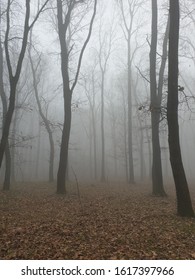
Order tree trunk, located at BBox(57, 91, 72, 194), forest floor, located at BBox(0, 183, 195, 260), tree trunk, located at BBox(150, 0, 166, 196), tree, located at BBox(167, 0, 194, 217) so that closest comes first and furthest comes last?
forest floor, located at BBox(0, 183, 195, 260) → tree, located at BBox(167, 0, 194, 217) → tree trunk, located at BBox(150, 0, 166, 196) → tree trunk, located at BBox(57, 91, 72, 194)

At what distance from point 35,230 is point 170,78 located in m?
6.02

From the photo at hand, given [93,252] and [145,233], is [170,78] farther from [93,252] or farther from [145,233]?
[93,252]

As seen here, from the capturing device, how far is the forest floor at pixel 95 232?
19.8 feet

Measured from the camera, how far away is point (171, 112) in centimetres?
914

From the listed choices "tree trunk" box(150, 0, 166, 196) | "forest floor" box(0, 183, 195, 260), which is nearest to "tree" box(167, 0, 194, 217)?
"forest floor" box(0, 183, 195, 260)

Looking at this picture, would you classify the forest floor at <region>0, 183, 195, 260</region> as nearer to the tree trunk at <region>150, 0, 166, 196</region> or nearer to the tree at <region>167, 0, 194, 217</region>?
the tree at <region>167, 0, 194, 217</region>

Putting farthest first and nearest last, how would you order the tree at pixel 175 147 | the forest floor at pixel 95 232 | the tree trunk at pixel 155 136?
the tree trunk at pixel 155 136
the tree at pixel 175 147
the forest floor at pixel 95 232

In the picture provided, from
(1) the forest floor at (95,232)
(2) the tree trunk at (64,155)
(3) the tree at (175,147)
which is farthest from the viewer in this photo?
(2) the tree trunk at (64,155)

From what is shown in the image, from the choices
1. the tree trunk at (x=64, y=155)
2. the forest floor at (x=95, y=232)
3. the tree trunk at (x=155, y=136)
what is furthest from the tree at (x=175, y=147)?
the tree trunk at (x=64, y=155)

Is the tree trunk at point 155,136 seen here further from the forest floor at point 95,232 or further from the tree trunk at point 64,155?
the tree trunk at point 64,155

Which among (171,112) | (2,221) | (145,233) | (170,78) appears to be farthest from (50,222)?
(170,78)

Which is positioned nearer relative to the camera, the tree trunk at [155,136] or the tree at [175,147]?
the tree at [175,147]

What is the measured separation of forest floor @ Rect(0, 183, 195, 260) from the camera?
238 inches

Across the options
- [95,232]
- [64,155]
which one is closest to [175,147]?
[95,232]
